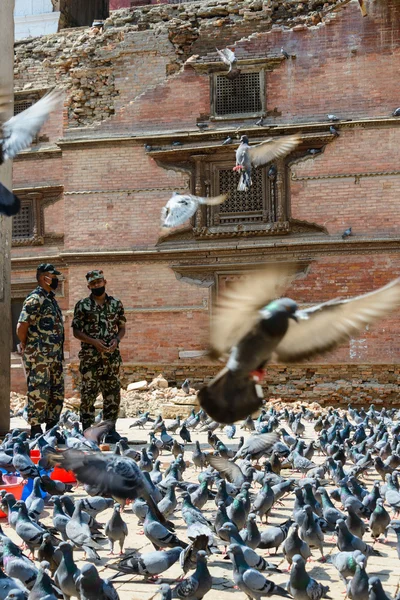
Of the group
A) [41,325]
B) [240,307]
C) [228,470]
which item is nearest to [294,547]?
[240,307]

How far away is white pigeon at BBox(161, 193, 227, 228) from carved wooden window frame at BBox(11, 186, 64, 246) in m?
3.89

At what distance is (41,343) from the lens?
9734 millimetres

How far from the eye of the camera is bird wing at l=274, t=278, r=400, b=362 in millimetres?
3887

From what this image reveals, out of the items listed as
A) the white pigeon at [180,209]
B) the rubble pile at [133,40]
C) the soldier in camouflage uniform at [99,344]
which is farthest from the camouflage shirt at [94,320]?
the rubble pile at [133,40]

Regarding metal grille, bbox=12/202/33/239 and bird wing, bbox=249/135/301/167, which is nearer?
bird wing, bbox=249/135/301/167

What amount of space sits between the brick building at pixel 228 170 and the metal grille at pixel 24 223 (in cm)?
112

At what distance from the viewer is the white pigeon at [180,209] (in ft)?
57.4

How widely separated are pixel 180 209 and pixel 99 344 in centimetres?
796

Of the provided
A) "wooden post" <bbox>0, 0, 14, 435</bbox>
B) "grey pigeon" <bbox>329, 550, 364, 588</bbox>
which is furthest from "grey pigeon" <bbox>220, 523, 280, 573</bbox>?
"wooden post" <bbox>0, 0, 14, 435</bbox>

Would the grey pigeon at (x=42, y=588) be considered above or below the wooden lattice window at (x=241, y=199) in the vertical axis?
below

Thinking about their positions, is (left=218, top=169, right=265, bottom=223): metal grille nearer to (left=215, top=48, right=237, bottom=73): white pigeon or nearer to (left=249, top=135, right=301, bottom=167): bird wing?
(left=249, top=135, right=301, bottom=167): bird wing

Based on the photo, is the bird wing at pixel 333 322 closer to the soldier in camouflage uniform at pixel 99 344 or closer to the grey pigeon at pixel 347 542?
the grey pigeon at pixel 347 542

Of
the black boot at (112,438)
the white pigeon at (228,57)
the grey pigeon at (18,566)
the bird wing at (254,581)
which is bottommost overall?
the black boot at (112,438)

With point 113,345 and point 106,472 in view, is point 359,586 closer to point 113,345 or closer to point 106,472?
point 106,472
